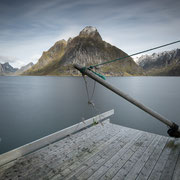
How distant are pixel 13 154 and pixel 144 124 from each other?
13.8 metres

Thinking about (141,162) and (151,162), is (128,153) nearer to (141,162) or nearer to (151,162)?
(141,162)

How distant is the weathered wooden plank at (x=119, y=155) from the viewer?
4.70 m

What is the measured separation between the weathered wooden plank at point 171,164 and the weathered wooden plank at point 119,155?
144 cm

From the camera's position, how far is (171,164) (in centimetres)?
Answer: 516

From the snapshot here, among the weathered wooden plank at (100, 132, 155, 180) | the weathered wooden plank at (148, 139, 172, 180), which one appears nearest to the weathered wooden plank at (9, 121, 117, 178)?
the weathered wooden plank at (100, 132, 155, 180)

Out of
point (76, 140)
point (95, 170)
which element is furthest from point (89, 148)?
point (95, 170)

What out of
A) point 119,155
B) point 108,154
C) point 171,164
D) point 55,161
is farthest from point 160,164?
point 55,161

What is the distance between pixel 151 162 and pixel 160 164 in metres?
0.34

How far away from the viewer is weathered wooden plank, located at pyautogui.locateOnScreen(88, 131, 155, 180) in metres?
4.70

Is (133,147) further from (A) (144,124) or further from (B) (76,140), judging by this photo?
(A) (144,124)

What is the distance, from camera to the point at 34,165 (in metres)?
5.18

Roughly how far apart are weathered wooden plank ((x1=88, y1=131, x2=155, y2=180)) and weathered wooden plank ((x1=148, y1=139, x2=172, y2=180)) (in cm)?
113

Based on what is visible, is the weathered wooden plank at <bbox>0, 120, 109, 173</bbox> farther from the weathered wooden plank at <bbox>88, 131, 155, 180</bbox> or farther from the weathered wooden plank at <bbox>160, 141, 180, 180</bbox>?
the weathered wooden plank at <bbox>160, 141, 180, 180</bbox>

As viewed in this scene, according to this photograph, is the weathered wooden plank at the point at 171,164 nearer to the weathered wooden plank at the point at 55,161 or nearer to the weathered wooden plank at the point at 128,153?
the weathered wooden plank at the point at 128,153
